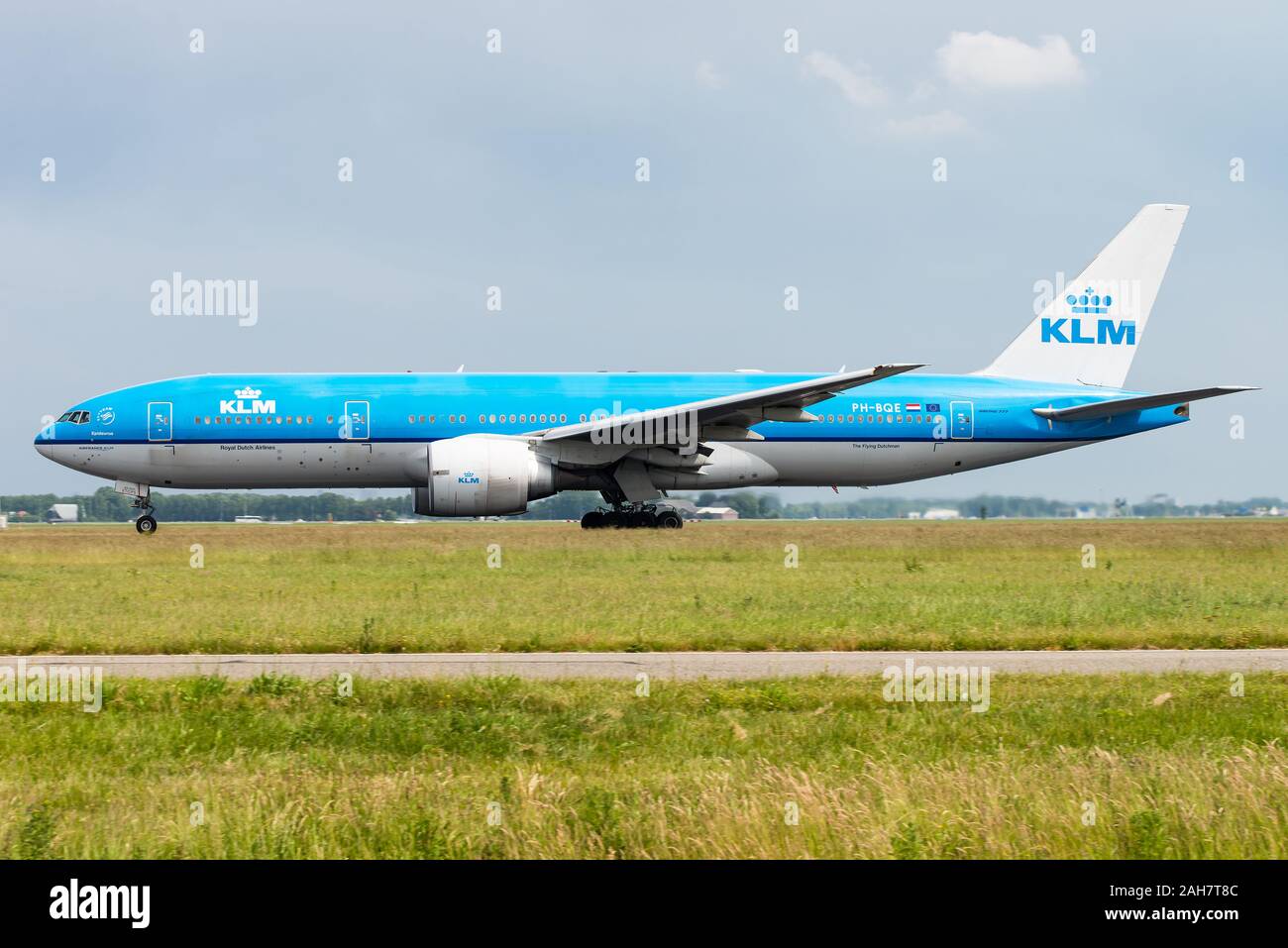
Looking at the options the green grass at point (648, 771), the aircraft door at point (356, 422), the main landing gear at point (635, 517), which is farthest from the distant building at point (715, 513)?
the green grass at point (648, 771)

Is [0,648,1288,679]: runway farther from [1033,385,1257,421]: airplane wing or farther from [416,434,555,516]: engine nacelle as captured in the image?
[1033,385,1257,421]: airplane wing

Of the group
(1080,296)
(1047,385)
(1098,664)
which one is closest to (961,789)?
(1098,664)

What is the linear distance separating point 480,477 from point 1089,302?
22927 millimetres

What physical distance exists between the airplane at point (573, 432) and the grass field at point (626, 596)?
2.27 metres

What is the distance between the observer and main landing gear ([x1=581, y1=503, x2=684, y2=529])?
37844 millimetres

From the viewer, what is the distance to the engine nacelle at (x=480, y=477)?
32406mm

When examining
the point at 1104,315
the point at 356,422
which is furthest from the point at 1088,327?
the point at 356,422

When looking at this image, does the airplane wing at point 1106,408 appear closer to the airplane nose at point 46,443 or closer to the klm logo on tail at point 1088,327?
the klm logo on tail at point 1088,327

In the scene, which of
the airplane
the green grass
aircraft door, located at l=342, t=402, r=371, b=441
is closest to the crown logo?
the airplane

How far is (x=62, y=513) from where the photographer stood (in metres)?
106

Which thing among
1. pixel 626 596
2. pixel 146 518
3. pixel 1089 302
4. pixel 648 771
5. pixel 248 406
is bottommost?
pixel 648 771

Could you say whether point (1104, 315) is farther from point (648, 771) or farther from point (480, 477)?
point (648, 771)
